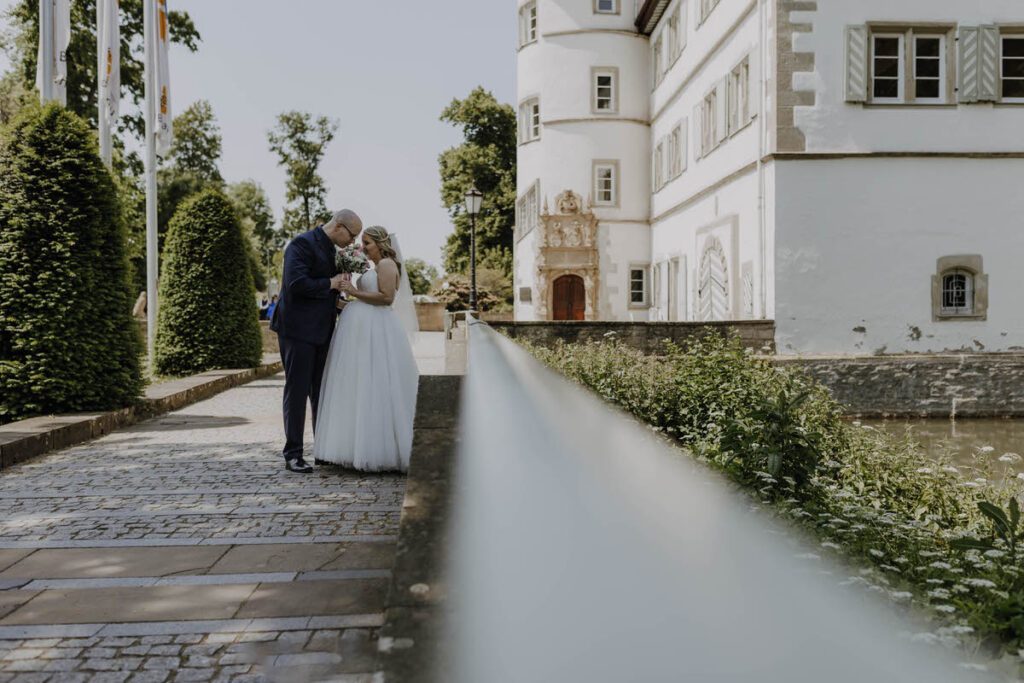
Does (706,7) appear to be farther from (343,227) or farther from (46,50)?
(343,227)

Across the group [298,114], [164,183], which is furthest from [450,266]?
[298,114]

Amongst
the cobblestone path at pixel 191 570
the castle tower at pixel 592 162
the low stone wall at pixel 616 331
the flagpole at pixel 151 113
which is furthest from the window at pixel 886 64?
the cobblestone path at pixel 191 570

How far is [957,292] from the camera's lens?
18547 mm

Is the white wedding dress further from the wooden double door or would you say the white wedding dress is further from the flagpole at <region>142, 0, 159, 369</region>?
the wooden double door

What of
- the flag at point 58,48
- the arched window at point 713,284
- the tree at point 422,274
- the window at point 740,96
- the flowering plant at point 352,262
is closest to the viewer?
the flowering plant at point 352,262

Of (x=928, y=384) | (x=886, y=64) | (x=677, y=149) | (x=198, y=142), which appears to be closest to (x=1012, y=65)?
(x=886, y=64)

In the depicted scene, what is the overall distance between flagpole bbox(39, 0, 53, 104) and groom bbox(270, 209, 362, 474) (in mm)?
7709

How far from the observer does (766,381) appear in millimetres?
10070

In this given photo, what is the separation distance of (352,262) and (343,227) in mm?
306

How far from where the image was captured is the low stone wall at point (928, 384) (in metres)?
17.6

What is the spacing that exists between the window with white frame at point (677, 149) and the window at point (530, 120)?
20.6ft

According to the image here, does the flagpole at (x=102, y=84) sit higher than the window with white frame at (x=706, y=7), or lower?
lower

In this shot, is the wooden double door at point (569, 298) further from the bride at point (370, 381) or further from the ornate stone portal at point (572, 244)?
the bride at point (370, 381)

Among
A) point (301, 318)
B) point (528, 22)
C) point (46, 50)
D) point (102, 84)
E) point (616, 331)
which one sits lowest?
point (616, 331)
